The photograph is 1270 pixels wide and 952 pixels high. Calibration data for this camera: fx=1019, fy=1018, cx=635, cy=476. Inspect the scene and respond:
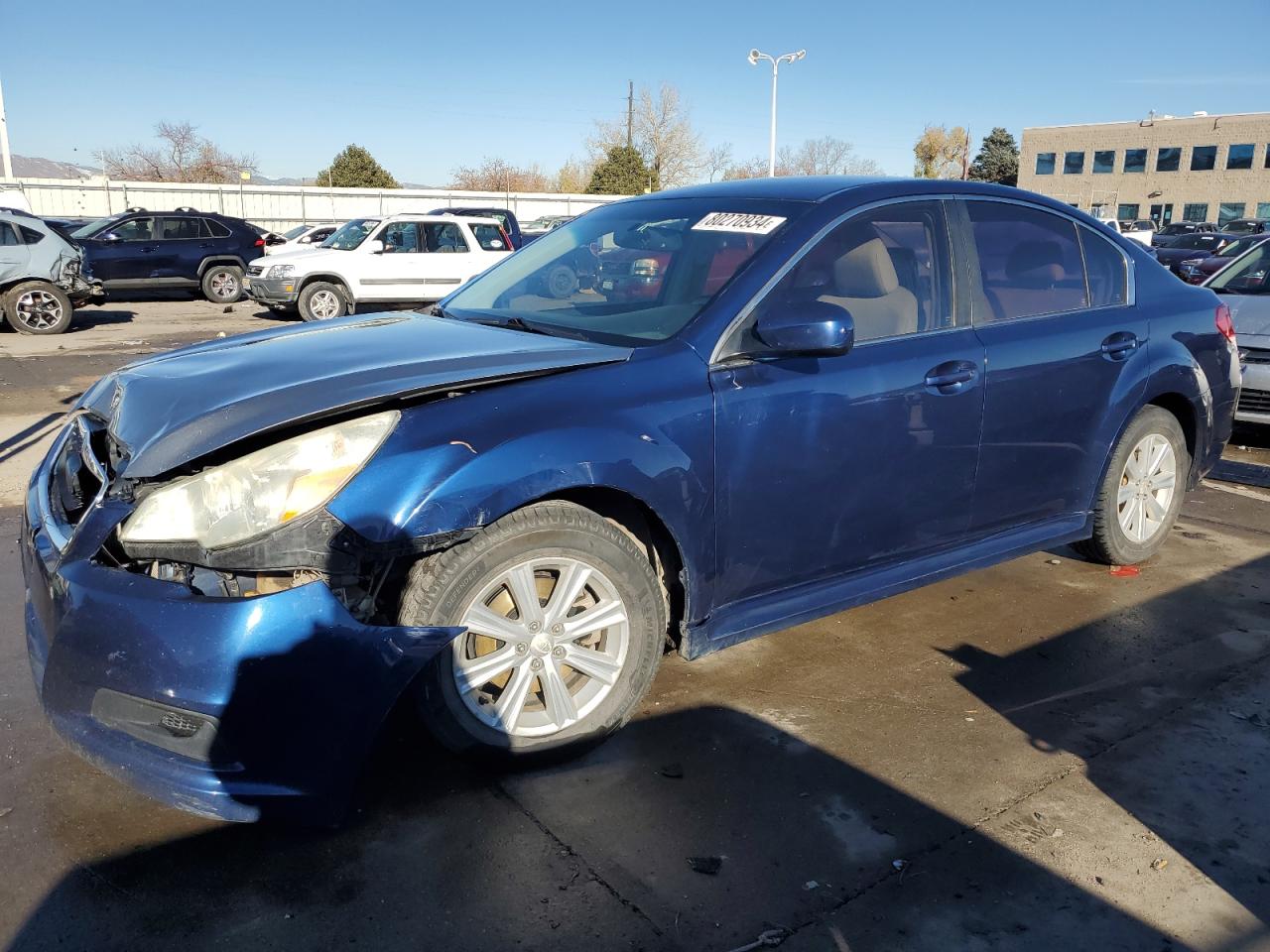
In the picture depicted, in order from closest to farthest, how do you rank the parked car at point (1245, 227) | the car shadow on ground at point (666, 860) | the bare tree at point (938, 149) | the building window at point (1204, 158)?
the car shadow on ground at point (666, 860) → the parked car at point (1245, 227) → the building window at point (1204, 158) → the bare tree at point (938, 149)

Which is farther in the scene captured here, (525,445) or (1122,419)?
(1122,419)

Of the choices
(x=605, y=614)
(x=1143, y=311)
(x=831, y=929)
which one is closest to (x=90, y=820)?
(x=605, y=614)

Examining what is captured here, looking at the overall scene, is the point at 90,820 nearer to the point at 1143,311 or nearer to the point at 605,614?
the point at 605,614

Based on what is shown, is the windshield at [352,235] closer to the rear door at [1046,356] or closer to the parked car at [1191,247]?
the rear door at [1046,356]

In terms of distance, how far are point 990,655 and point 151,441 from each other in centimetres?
309

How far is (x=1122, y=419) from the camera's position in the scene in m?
4.46

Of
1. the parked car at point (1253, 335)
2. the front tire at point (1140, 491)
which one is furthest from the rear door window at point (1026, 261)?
the parked car at point (1253, 335)

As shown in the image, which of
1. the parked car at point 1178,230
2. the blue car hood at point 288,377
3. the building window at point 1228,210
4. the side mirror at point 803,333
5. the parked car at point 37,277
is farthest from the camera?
the building window at point 1228,210

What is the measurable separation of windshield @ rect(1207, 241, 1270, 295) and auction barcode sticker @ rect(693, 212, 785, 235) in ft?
21.5

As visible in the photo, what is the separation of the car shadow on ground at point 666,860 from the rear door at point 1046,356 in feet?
3.39

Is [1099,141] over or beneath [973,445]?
over

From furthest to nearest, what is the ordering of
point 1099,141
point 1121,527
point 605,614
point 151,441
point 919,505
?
point 1099,141 < point 1121,527 < point 919,505 < point 605,614 < point 151,441

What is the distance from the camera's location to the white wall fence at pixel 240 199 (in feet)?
106

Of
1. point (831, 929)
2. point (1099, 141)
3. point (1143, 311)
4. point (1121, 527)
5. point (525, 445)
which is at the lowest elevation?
point (831, 929)
